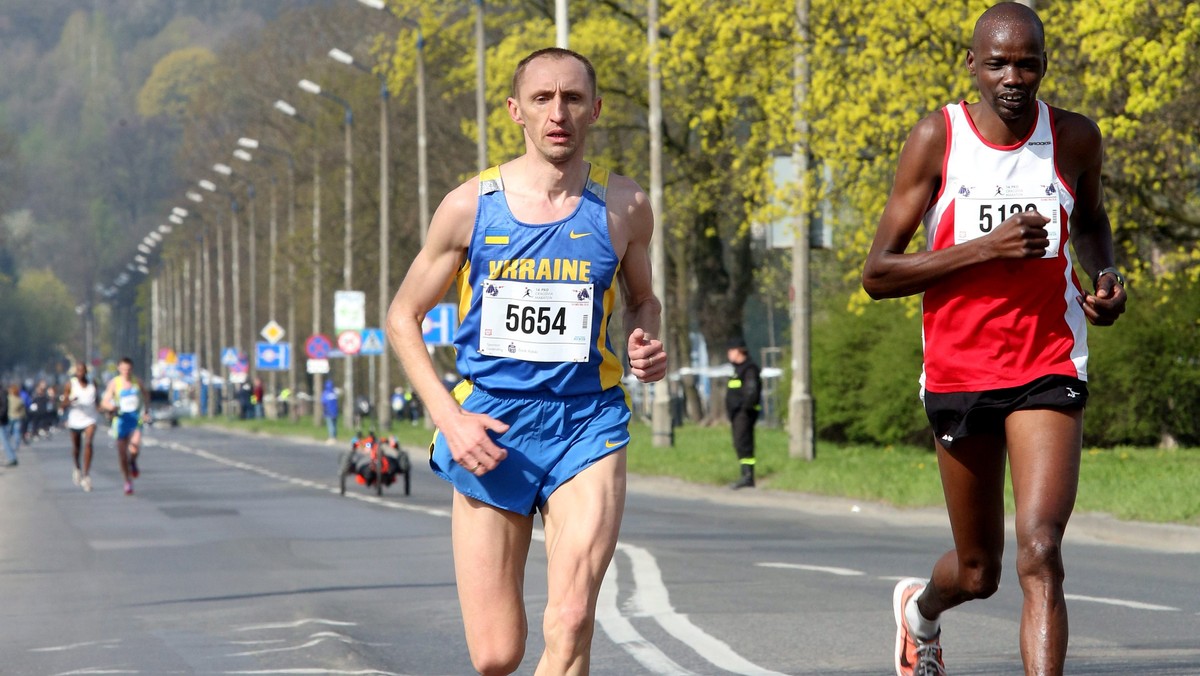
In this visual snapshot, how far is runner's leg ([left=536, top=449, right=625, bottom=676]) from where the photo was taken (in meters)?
5.84

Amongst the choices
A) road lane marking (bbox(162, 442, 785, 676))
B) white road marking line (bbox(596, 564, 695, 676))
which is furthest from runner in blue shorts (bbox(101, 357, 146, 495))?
white road marking line (bbox(596, 564, 695, 676))

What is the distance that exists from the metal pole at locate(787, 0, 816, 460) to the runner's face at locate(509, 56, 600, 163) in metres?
21.8

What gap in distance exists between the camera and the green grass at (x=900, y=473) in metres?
17.8

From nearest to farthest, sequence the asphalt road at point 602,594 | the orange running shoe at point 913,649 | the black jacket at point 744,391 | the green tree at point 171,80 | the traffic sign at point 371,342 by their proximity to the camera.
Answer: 1. the orange running shoe at point 913,649
2. the asphalt road at point 602,594
3. the black jacket at point 744,391
4. the traffic sign at point 371,342
5. the green tree at point 171,80

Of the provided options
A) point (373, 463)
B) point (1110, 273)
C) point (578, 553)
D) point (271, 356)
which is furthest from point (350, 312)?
point (578, 553)

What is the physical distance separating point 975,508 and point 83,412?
2468 centimetres

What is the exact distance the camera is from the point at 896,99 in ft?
84.3

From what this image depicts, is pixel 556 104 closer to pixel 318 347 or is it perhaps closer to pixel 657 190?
pixel 657 190

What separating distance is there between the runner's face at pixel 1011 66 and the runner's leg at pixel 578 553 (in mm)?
1546

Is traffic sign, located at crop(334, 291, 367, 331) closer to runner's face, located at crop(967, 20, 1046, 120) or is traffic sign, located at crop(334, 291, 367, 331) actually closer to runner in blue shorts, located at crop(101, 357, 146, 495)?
runner in blue shorts, located at crop(101, 357, 146, 495)

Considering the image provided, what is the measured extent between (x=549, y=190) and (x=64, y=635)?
5.67 metres

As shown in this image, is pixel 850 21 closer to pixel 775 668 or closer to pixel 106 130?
pixel 775 668

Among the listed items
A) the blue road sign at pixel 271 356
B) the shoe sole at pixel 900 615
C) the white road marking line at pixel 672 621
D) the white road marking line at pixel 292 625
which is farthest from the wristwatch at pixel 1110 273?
the blue road sign at pixel 271 356

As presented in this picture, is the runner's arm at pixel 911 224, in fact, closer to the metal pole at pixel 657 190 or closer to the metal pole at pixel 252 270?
the metal pole at pixel 657 190
